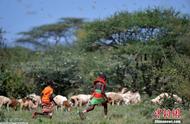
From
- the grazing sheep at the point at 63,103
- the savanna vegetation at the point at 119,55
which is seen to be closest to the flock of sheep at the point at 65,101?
the grazing sheep at the point at 63,103

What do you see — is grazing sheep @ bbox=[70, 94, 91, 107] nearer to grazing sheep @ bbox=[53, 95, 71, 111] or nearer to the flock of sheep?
the flock of sheep

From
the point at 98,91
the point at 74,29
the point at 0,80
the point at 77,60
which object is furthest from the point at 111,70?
the point at 74,29

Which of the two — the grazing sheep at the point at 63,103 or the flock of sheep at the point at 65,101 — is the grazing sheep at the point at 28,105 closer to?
the flock of sheep at the point at 65,101

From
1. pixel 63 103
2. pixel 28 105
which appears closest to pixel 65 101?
pixel 63 103

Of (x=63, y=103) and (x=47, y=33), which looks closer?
(x=63, y=103)

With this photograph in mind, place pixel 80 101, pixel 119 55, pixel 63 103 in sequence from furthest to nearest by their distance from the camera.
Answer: pixel 119 55, pixel 80 101, pixel 63 103

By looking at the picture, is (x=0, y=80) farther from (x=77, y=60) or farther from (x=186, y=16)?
(x=186, y=16)

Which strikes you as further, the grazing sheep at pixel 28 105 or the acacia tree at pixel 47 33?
the acacia tree at pixel 47 33

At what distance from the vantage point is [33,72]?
2498cm

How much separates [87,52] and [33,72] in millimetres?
3739

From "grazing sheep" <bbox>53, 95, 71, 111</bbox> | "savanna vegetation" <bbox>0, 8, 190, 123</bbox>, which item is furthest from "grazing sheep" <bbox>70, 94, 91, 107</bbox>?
"savanna vegetation" <bbox>0, 8, 190, 123</bbox>

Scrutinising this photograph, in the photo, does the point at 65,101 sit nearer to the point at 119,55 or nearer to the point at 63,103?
the point at 63,103

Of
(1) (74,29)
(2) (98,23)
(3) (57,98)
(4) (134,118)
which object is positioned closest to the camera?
(4) (134,118)

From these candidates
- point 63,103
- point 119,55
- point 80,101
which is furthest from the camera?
point 119,55
